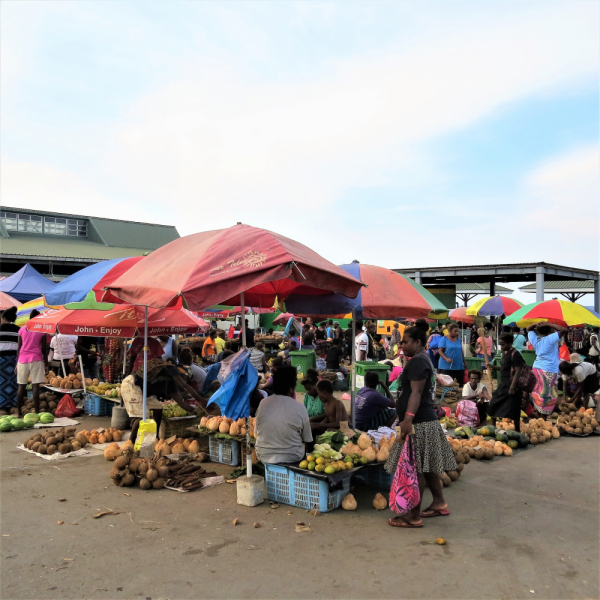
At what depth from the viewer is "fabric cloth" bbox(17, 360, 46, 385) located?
968 cm

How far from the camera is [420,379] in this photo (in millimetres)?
4789

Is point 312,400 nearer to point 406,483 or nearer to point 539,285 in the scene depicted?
point 406,483

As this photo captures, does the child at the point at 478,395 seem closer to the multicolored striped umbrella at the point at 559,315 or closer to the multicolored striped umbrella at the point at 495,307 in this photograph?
the multicolored striped umbrella at the point at 559,315

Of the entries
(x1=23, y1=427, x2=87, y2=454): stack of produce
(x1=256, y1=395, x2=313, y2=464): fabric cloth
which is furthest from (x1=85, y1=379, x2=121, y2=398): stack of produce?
(x1=256, y1=395, x2=313, y2=464): fabric cloth

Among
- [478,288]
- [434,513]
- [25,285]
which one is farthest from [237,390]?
[478,288]

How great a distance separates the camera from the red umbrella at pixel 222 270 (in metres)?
4.55

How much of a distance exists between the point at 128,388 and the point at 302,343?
11.4 m

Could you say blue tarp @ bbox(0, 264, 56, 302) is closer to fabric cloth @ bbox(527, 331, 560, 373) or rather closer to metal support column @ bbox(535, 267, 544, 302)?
fabric cloth @ bbox(527, 331, 560, 373)

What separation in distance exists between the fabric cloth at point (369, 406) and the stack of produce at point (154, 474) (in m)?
2.62

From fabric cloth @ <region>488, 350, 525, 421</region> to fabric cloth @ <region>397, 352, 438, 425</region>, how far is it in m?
4.51

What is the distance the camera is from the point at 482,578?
3.85 metres

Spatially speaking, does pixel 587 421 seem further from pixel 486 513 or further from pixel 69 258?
pixel 69 258

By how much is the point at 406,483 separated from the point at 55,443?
518 cm

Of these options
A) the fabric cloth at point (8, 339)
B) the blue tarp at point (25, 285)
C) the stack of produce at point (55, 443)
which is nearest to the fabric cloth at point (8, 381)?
the fabric cloth at point (8, 339)
